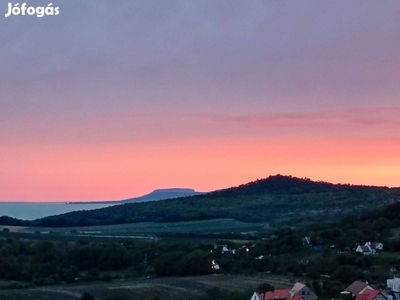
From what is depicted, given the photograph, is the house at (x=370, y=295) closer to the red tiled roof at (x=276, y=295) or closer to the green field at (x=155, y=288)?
the red tiled roof at (x=276, y=295)

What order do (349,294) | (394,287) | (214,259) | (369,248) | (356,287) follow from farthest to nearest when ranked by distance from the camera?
(214,259) < (369,248) < (356,287) < (394,287) < (349,294)

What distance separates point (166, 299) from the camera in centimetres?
3080

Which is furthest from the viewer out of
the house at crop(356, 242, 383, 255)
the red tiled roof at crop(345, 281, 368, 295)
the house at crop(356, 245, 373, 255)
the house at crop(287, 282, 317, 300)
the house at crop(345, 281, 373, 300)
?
the house at crop(356, 242, 383, 255)

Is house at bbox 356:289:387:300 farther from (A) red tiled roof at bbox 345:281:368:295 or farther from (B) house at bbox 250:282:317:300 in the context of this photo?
(B) house at bbox 250:282:317:300

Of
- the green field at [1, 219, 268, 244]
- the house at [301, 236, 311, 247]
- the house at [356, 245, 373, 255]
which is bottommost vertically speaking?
the house at [356, 245, 373, 255]

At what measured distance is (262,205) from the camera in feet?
250

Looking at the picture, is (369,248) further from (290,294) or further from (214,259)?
(290,294)

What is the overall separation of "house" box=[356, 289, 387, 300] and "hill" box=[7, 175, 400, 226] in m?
36.7

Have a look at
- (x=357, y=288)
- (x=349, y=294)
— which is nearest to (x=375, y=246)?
(x=357, y=288)

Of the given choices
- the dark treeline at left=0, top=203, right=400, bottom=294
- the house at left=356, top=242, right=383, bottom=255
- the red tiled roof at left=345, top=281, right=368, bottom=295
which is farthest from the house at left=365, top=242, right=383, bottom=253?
the red tiled roof at left=345, top=281, right=368, bottom=295

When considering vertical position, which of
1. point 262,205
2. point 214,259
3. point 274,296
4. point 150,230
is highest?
point 262,205

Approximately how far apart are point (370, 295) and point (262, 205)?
158 feet

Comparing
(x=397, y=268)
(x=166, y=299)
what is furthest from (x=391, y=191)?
(x=166, y=299)

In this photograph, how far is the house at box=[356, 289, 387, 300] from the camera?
27722mm
